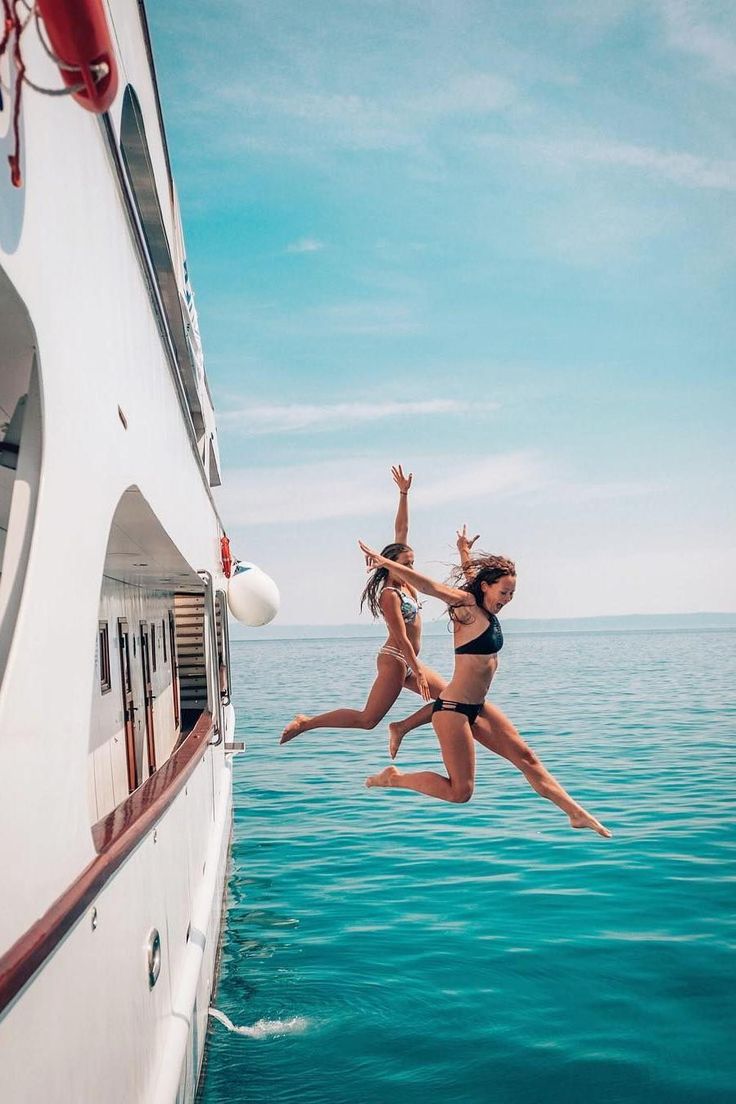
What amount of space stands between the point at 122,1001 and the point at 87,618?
1.69m

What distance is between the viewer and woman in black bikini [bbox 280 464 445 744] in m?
6.08

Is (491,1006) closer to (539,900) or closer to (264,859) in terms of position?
(539,900)

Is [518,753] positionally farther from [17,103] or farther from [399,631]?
[17,103]

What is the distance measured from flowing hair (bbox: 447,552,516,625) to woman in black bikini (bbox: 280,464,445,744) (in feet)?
1.38

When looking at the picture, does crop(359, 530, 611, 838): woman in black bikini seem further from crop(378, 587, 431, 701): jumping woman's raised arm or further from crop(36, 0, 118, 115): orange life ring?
crop(36, 0, 118, 115): orange life ring

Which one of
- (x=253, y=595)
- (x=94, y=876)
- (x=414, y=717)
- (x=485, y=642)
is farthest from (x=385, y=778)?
(x=253, y=595)

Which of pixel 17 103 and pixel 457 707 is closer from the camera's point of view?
pixel 17 103

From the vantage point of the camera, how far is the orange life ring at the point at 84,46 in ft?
6.77

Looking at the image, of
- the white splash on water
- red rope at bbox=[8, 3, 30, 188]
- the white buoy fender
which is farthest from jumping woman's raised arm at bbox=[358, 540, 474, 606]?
the white buoy fender

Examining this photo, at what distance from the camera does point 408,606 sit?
6398mm

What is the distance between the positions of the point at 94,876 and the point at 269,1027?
487 centimetres

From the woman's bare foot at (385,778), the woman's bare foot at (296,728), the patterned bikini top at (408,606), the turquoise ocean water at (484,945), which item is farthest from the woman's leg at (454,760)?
A: the turquoise ocean water at (484,945)

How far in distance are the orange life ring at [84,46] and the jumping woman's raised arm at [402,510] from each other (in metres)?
3.95

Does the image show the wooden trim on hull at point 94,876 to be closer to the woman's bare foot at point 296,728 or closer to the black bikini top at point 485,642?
the woman's bare foot at point 296,728
